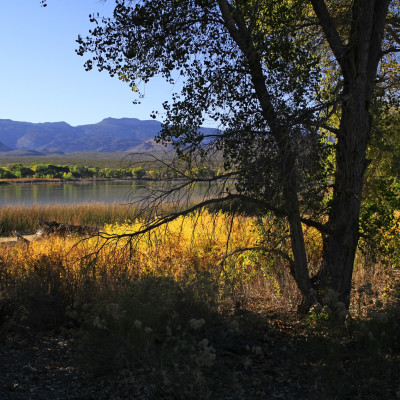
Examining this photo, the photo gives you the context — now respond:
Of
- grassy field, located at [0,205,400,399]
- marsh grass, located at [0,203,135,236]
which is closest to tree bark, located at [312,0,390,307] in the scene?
grassy field, located at [0,205,400,399]

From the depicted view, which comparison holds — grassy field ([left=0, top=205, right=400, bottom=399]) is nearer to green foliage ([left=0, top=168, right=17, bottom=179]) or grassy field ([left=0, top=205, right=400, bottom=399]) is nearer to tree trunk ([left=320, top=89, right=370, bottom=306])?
tree trunk ([left=320, top=89, right=370, bottom=306])

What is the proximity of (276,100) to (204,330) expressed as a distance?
2579mm

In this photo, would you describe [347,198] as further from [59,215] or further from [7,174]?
[7,174]

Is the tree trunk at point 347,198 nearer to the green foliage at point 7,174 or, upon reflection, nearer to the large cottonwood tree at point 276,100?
the large cottonwood tree at point 276,100

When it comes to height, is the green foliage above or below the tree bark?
below

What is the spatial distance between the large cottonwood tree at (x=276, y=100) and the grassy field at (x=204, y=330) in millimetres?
951

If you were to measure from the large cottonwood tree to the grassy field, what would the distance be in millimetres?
951

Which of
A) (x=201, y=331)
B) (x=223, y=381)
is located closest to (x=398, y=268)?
(x=201, y=331)

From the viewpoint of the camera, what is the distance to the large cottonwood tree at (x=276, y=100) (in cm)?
582

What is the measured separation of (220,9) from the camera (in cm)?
619

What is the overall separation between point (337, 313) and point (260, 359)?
0.88 m

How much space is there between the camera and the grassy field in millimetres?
4066

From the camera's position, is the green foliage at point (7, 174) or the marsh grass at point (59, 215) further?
the green foliage at point (7, 174)

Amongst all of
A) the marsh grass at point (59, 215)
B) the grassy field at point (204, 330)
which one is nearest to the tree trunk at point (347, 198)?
the grassy field at point (204, 330)
